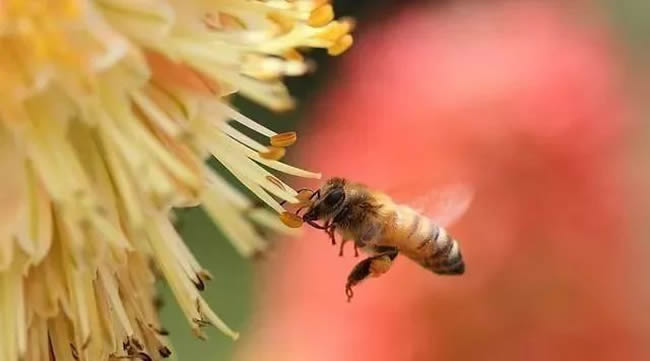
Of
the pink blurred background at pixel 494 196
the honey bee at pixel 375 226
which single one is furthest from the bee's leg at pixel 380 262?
the pink blurred background at pixel 494 196

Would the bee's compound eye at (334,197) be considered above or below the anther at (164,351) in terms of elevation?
above

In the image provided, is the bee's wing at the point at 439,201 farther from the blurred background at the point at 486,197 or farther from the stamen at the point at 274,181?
the blurred background at the point at 486,197

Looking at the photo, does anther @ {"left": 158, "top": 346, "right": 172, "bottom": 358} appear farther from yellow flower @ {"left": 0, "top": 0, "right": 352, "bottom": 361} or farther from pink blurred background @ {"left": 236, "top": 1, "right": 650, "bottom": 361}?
pink blurred background @ {"left": 236, "top": 1, "right": 650, "bottom": 361}

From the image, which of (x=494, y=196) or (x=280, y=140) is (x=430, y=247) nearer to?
(x=280, y=140)

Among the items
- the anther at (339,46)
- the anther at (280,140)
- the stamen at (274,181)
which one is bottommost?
the stamen at (274,181)

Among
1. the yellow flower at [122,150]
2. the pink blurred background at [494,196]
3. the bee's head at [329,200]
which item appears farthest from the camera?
the pink blurred background at [494,196]

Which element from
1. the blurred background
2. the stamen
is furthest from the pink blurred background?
the stamen
